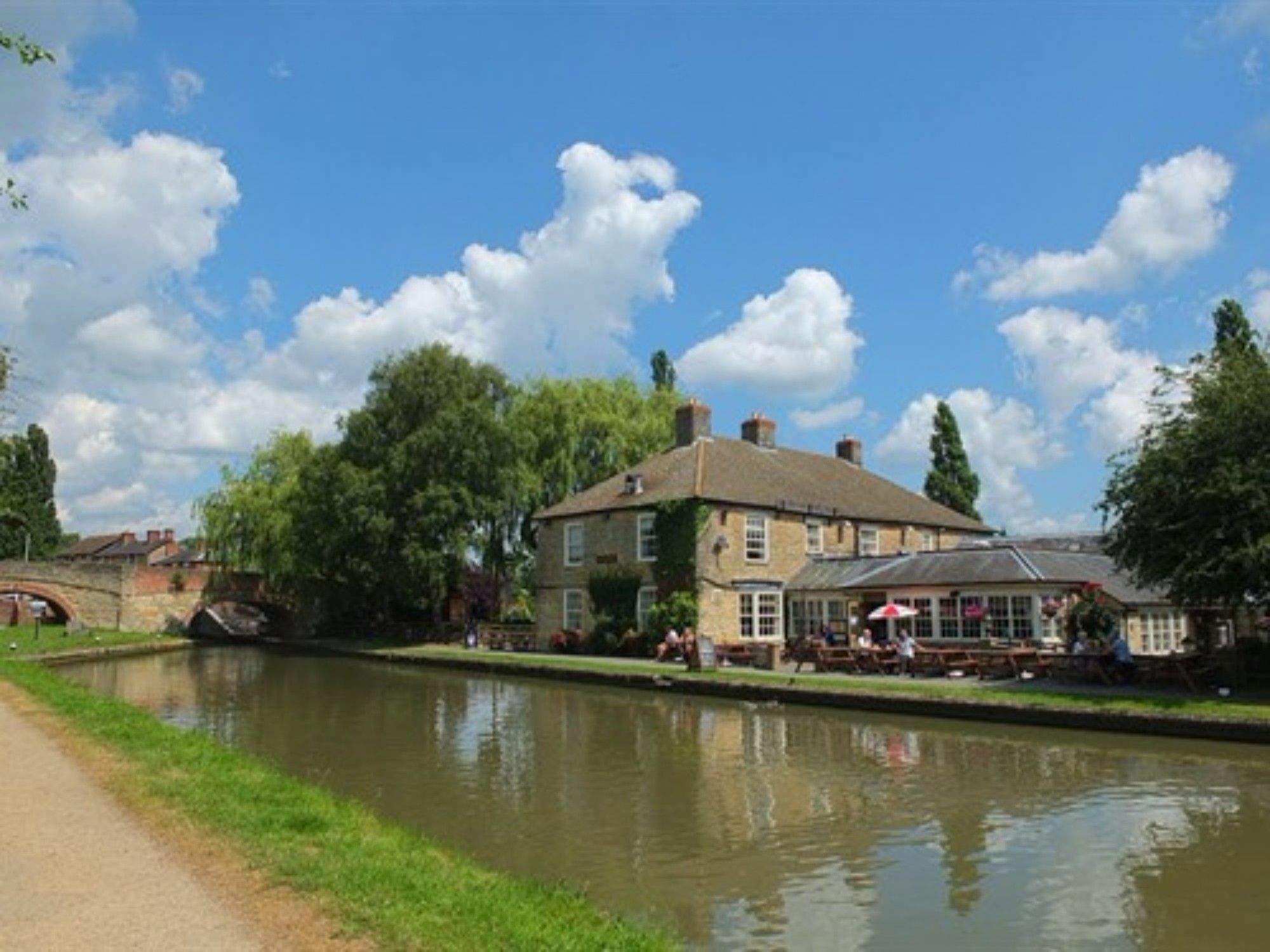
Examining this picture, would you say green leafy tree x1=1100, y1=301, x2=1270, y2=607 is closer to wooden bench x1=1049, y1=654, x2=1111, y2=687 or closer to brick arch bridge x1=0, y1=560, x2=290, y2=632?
wooden bench x1=1049, y1=654, x2=1111, y2=687

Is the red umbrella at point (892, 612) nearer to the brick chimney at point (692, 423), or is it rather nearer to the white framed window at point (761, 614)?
the white framed window at point (761, 614)

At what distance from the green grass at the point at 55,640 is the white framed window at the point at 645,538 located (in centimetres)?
2155

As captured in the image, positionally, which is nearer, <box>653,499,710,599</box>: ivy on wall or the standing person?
the standing person

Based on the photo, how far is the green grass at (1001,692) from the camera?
18344 millimetres

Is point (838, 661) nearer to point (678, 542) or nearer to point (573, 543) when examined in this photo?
point (678, 542)

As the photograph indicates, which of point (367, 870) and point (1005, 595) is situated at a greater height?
point (1005, 595)

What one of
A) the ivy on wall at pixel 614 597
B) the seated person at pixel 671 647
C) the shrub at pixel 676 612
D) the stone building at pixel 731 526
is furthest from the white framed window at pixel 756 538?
the seated person at pixel 671 647

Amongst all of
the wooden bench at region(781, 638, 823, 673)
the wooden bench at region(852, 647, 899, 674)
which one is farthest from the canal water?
the wooden bench at region(781, 638, 823, 673)

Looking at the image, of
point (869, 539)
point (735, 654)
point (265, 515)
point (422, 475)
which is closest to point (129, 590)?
point (265, 515)

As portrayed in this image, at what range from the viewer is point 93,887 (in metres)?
6.93

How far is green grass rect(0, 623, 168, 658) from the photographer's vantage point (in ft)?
127

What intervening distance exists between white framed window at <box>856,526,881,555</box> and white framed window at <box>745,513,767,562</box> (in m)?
5.09

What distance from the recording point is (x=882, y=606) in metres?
32.0

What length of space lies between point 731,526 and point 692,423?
18.1 feet
